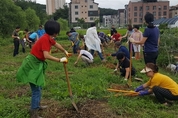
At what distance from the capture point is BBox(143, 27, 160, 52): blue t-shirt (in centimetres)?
532

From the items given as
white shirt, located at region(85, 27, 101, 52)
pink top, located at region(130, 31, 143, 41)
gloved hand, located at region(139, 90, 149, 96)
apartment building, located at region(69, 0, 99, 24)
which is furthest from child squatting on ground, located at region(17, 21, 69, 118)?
apartment building, located at region(69, 0, 99, 24)

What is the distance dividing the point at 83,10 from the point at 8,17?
56.8 m

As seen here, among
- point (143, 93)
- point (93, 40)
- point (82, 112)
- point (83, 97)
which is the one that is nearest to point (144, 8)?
point (93, 40)

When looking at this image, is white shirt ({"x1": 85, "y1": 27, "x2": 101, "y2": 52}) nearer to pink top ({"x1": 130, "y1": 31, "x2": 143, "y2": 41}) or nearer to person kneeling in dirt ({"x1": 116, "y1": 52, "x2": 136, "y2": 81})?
pink top ({"x1": 130, "y1": 31, "x2": 143, "y2": 41})

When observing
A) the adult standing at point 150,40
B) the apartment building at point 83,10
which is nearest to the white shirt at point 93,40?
the adult standing at point 150,40

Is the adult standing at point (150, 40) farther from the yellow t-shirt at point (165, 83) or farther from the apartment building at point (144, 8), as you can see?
the apartment building at point (144, 8)

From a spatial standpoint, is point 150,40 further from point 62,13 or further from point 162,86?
point 62,13

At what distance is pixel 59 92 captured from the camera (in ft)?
15.8

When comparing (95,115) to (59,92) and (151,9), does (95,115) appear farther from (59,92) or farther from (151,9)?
(151,9)

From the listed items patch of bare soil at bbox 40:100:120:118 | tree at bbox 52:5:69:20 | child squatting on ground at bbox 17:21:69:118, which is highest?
tree at bbox 52:5:69:20

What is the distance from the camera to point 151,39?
543cm

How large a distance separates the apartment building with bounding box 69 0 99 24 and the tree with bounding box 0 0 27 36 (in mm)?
53238

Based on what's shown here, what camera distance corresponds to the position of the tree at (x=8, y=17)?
60.2 feet

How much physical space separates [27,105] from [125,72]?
3136mm
